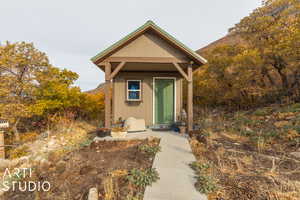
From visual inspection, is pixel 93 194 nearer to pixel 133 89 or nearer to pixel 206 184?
pixel 206 184

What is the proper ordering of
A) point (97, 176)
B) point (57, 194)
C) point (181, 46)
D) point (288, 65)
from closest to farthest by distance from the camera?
point (57, 194)
point (97, 176)
point (181, 46)
point (288, 65)

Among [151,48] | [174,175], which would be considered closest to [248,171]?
[174,175]

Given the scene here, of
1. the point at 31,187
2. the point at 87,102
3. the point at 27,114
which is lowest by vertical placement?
the point at 31,187

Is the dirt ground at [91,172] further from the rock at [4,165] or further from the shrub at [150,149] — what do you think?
the rock at [4,165]

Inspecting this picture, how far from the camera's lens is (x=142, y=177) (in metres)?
2.88

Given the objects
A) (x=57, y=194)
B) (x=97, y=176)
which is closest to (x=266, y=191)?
(x=97, y=176)

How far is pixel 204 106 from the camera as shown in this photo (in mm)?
12211

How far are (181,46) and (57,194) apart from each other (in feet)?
18.3

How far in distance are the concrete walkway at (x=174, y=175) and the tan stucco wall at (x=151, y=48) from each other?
11.3ft

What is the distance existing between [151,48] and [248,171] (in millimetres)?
4982

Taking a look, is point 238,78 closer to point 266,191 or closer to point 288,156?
point 288,156

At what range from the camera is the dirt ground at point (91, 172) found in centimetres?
269

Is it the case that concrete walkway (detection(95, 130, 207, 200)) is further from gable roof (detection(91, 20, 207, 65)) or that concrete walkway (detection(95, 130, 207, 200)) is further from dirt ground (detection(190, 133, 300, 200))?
gable roof (detection(91, 20, 207, 65))

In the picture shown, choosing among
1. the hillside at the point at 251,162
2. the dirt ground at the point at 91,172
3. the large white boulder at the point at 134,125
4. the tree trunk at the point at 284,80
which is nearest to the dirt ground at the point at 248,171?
the hillside at the point at 251,162
